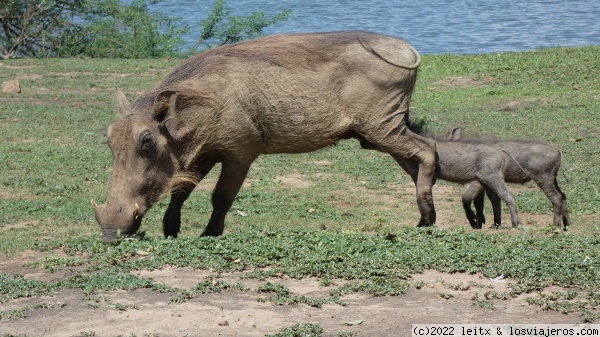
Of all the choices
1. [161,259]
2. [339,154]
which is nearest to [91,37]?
[339,154]

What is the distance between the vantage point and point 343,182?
32.1 ft

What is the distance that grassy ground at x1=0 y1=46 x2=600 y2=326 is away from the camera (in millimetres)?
5816

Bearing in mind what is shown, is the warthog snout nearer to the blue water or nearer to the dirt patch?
the dirt patch

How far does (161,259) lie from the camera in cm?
589

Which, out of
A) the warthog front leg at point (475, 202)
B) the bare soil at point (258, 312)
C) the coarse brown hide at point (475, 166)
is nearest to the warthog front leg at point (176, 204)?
the bare soil at point (258, 312)

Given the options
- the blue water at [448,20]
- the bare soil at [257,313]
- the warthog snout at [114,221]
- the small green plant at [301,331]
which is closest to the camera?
the small green plant at [301,331]

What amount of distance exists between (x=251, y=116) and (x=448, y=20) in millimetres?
23072

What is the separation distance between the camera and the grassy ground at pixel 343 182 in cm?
582

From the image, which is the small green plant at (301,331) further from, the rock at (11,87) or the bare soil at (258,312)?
the rock at (11,87)

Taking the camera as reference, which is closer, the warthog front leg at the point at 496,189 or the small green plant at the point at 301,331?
the small green plant at the point at 301,331

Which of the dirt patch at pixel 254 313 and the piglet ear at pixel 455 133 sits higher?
the dirt patch at pixel 254 313

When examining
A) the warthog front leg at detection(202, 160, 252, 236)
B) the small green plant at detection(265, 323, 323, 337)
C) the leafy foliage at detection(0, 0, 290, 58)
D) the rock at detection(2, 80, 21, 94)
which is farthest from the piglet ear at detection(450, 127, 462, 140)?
the leafy foliage at detection(0, 0, 290, 58)

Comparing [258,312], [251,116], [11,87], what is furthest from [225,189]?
[11,87]

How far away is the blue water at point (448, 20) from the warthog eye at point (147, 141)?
55.9ft
